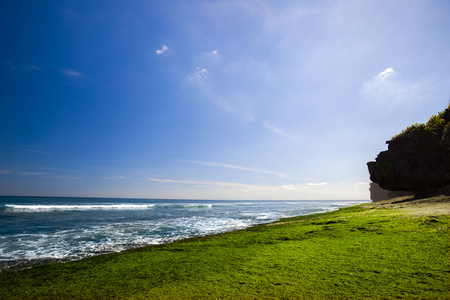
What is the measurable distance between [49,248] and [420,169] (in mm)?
42211

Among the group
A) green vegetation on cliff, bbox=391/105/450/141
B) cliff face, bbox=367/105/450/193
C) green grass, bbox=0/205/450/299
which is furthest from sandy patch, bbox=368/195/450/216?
green vegetation on cliff, bbox=391/105/450/141

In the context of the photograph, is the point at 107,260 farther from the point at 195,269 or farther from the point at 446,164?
the point at 446,164

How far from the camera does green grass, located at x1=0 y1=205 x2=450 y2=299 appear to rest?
430cm

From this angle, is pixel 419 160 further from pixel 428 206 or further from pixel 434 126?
pixel 428 206

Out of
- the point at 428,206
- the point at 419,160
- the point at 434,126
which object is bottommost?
the point at 428,206

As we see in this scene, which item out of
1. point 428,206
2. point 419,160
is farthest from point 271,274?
point 419,160

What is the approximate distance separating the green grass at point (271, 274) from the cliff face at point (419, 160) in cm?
2758

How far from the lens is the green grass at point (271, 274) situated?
4.30 meters

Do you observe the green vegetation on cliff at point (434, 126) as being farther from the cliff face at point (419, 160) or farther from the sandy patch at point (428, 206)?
the sandy patch at point (428, 206)

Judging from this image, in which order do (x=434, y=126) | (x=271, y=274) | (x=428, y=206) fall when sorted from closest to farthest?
(x=271, y=274), (x=428, y=206), (x=434, y=126)

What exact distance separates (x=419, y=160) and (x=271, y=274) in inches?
1417

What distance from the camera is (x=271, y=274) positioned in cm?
532

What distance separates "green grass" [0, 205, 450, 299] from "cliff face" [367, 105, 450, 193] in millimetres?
27582

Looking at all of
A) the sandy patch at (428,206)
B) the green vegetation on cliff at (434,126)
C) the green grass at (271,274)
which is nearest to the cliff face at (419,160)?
the green vegetation on cliff at (434,126)
